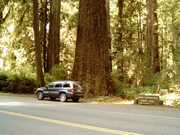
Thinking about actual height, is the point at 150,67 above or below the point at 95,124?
above

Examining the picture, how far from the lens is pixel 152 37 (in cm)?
3133

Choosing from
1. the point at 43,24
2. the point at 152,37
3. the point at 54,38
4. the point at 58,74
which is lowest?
the point at 58,74

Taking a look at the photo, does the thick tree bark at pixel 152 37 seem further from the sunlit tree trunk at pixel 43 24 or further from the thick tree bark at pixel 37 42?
the sunlit tree trunk at pixel 43 24

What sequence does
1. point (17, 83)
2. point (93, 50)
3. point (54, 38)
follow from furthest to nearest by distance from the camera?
point (17, 83) < point (54, 38) < point (93, 50)

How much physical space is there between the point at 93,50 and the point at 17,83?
1256cm

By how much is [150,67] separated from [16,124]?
22854 mm

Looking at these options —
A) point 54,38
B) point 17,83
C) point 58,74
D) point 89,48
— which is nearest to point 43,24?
point 54,38

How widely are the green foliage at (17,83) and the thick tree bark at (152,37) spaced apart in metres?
13.1

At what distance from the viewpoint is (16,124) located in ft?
29.8

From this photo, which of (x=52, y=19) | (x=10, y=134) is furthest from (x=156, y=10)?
(x=10, y=134)

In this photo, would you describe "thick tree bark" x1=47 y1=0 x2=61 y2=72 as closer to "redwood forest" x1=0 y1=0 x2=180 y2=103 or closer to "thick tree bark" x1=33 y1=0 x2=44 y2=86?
"redwood forest" x1=0 y1=0 x2=180 y2=103

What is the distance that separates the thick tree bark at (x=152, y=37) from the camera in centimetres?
3025

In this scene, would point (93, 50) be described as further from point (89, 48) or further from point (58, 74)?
point (58, 74)

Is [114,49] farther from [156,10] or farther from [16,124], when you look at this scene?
[16,124]
